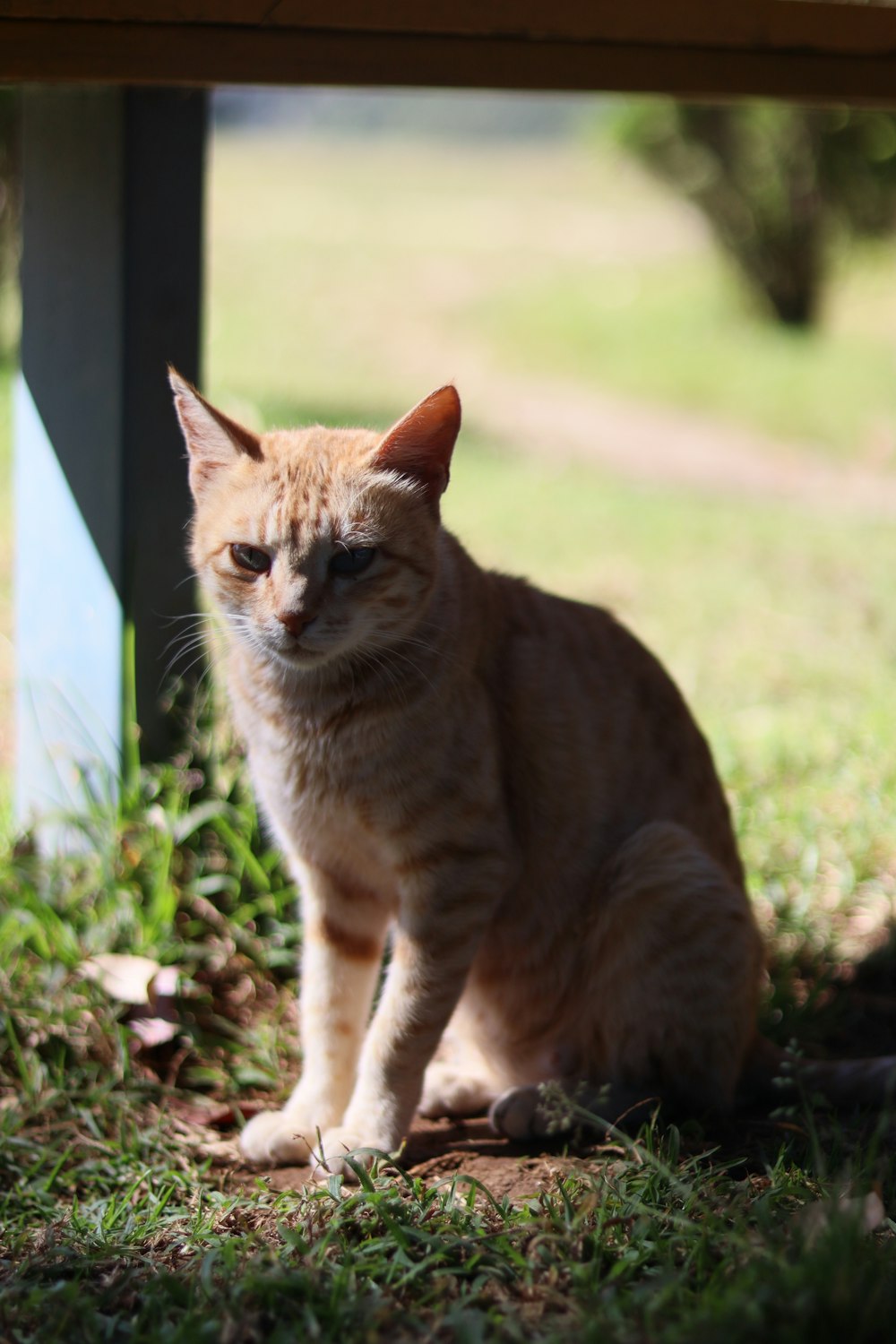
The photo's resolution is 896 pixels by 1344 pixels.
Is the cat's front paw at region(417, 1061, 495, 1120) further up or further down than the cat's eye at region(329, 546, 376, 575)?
further down

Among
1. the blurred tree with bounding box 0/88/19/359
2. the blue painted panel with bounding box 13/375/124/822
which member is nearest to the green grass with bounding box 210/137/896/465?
the blurred tree with bounding box 0/88/19/359

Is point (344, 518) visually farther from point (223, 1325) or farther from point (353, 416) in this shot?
point (353, 416)

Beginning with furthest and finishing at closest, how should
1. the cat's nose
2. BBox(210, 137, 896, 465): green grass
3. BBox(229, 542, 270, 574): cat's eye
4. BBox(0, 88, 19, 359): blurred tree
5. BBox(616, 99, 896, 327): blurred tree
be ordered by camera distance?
1. BBox(616, 99, 896, 327): blurred tree
2. BBox(210, 137, 896, 465): green grass
3. BBox(0, 88, 19, 359): blurred tree
4. BBox(229, 542, 270, 574): cat's eye
5. the cat's nose

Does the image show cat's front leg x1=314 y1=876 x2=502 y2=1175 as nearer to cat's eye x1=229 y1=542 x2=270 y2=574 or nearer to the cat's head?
the cat's head

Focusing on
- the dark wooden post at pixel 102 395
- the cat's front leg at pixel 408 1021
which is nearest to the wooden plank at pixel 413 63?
the dark wooden post at pixel 102 395

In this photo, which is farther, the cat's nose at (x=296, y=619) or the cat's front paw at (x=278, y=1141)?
the cat's front paw at (x=278, y=1141)

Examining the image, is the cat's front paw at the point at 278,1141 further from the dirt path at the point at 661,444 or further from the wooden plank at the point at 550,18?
the dirt path at the point at 661,444

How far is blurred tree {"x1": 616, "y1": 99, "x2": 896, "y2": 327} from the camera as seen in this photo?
11.0 metres

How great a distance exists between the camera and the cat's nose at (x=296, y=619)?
243cm

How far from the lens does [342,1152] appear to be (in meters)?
2.56

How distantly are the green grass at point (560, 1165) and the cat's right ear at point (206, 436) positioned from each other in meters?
1.03

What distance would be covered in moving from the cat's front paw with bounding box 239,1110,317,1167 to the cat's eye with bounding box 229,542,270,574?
115 centimetres

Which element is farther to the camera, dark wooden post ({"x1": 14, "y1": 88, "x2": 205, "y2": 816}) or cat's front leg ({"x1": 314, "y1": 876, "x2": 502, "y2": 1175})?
dark wooden post ({"x1": 14, "y1": 88, "x2": 205, "y2": 816})

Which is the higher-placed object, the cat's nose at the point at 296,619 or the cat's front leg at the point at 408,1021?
the cat's nose at the point at 296,619
